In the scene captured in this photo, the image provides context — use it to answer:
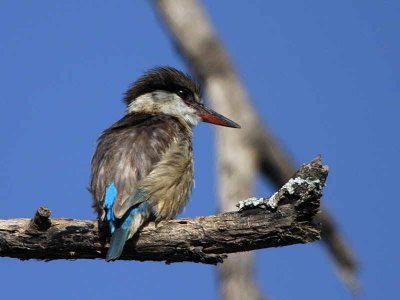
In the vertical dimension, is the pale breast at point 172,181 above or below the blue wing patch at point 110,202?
above

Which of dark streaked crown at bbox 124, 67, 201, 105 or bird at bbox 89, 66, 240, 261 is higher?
dark streaked crown at bbox 124, 67, 201, 105

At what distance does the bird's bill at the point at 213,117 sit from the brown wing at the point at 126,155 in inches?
27.9

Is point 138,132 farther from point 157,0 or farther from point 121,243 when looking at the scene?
point 157,0

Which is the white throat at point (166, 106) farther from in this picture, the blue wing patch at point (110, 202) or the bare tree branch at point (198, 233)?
the bare tree branch at point (198, 233)

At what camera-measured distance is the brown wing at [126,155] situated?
604 centimetres

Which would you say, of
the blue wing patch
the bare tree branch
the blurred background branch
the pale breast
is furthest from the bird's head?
the bare tree branch

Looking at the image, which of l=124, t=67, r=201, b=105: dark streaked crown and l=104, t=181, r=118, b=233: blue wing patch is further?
l=124, t=67, r=201, b=105: dark streaked crown

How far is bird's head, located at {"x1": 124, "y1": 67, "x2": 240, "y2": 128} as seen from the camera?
777cm

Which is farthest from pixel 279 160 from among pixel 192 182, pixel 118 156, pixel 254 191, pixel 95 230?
pixel 95 230

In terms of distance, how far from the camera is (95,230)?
5.69 metres

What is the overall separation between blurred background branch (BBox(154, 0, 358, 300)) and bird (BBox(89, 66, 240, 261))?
18 centimetres

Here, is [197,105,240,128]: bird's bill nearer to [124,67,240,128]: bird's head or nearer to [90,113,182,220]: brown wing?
[124,67,240,128]: bird's head

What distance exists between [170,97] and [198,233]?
2543 mm

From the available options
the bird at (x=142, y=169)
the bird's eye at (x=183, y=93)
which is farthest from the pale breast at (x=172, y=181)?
the bird's eye at (x=183, y=93)
